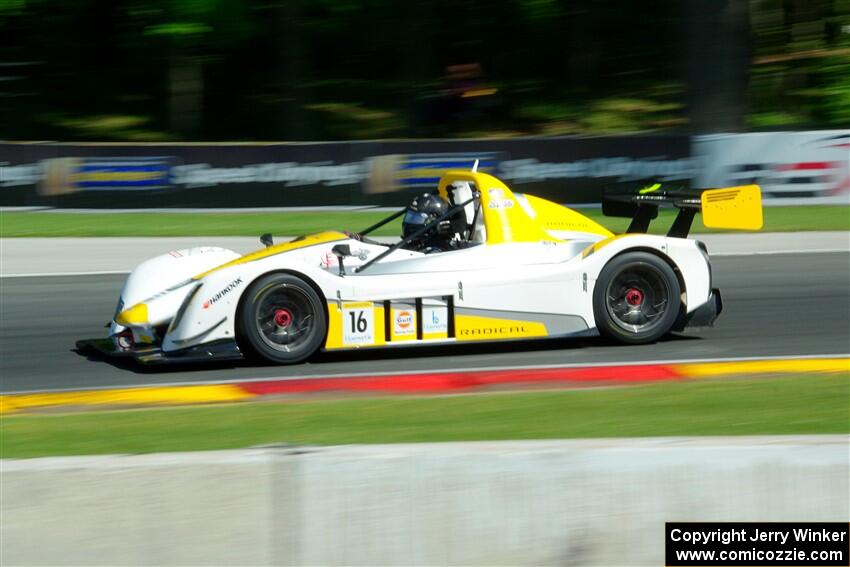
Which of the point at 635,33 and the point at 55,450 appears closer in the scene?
the point at 55,450

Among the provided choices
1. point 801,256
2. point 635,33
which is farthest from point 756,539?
point 635,33

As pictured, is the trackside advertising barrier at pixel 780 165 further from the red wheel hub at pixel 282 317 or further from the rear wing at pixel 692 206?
the red wheel hub at pixel 282 317

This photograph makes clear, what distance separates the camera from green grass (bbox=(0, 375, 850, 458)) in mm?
6043

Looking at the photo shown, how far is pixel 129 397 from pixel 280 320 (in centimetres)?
116

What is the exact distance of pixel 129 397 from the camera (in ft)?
24.7

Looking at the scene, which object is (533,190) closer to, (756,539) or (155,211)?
(155,211)

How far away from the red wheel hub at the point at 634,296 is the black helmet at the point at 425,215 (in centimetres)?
145

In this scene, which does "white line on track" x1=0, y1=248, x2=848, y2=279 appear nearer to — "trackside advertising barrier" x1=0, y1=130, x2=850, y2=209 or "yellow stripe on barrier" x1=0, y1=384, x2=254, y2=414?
"trackside advertising barrier" x1=0, y1=130, x2=850, y2=209

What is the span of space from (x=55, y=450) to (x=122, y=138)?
19474 millimetres

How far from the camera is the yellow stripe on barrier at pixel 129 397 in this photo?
739 centimetres

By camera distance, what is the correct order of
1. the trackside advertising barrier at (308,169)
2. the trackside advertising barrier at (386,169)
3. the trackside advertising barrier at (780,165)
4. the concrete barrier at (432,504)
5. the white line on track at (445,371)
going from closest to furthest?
the concrete barrier at (432,504)
the white line on track at (445,371)
the trackside advertising barrier at (780,165)
the trackside advertising barrier at (386,169)
the trackside advertising barrier at (308,169)

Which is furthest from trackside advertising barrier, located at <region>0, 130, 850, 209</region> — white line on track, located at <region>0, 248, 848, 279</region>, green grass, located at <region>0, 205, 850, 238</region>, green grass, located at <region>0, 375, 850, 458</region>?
green grass, located at <region>0, 375, 850, 458</region>

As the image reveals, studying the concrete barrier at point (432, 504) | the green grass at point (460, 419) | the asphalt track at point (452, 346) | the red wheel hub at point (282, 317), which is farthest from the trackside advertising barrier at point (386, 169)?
the concrete barrier at point (432, 504)

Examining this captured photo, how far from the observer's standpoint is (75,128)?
2497cm
